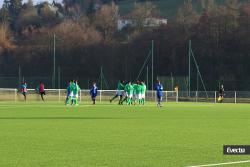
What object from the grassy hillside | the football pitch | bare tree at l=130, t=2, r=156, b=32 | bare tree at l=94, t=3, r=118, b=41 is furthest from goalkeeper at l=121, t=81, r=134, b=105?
the grassy hillside

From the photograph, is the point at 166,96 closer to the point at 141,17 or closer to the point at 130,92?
the point at 130,92

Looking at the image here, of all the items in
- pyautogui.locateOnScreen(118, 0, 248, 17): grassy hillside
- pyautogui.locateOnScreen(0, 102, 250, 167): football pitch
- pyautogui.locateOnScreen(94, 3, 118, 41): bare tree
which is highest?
pyautogui.locateOnScreen(118, 0, 248, 17): grassy hillside

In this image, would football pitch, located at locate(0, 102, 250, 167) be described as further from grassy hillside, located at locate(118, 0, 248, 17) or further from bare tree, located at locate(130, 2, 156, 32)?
grassy hillside, located at locate(118, 0, 248, 17)

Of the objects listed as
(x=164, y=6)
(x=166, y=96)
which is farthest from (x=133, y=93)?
(x=164, y=6)

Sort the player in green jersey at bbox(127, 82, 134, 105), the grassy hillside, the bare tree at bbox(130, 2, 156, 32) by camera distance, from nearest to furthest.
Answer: the player in green jersey at bbox(127, 82, 134, 105), the bare tree at bbox(130, 2, 156, 32), the grassy hillside

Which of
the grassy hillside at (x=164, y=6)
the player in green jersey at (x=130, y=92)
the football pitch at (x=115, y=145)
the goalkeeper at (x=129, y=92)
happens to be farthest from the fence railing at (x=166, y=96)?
the grassy hillside at (x=164, y=6)

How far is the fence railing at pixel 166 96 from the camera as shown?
64.9 metres

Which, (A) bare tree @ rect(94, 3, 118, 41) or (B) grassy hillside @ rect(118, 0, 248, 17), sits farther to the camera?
(B) grassy hillside @ rect(118, 0, 248, 17)

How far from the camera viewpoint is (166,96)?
218 feet

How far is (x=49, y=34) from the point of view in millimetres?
106438

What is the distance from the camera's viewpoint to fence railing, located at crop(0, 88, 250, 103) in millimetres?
64875

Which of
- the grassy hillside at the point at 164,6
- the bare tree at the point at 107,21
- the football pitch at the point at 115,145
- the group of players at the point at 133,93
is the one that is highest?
the grassy hillside at the point at 164,6

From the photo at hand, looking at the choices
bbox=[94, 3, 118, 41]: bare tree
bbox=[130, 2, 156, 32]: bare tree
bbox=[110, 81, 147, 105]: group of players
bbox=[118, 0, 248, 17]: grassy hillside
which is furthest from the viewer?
bbox=[118, 0, 248, 17]: grassy hillside

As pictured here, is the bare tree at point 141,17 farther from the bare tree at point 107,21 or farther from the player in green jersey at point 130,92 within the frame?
the player in green jersey at point 130,92
